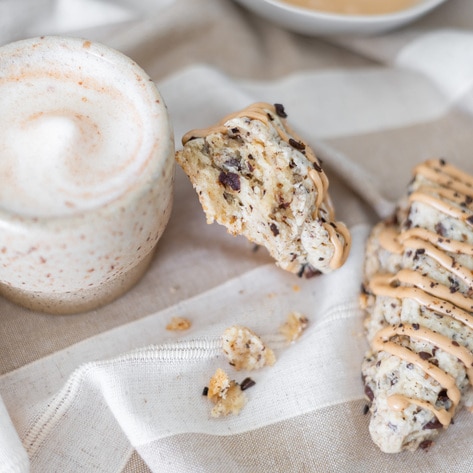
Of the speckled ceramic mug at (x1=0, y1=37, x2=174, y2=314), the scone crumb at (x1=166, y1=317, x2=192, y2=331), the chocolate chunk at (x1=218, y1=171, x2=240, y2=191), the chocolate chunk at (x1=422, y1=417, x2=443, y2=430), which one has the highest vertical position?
the speckled ceramic mug at (x1=0, y1=37, x2=174, y2=314)

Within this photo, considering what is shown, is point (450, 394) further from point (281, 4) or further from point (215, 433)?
point (281, 4)

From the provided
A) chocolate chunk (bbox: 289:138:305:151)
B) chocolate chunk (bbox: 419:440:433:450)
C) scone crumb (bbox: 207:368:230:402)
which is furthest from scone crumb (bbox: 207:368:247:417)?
chocolate chunk (bbox: 289:138:305:151)

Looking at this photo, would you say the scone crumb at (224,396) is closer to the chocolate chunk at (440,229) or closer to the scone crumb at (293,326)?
the scone crumb at (293,326)

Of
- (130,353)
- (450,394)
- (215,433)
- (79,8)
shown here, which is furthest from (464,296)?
(79,8)

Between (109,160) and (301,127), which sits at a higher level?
(109,160)

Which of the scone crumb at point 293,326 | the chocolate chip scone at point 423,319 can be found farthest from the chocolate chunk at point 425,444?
the scone crumb at point 293,326

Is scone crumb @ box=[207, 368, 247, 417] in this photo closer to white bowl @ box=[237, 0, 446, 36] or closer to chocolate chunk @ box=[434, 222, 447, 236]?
chocolate chunk @ box=[434, 222, 447, 236]
